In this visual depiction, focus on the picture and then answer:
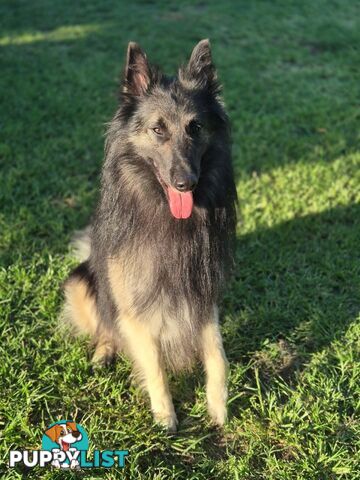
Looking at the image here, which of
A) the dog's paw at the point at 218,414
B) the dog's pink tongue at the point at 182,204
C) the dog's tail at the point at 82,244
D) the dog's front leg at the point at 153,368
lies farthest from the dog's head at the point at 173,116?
the dog's tail at the point at 82,244

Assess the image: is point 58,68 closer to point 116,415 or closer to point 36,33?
point 36,33

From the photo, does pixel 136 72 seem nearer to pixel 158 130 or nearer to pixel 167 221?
pixel 158 130

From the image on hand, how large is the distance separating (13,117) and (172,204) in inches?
172

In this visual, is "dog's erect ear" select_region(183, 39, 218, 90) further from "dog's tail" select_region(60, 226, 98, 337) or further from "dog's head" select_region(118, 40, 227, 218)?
"dog's tail" select_region(60, 226, 98, 337)

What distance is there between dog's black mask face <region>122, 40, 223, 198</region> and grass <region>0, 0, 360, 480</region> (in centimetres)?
132

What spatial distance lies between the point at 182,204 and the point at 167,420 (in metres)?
1.18

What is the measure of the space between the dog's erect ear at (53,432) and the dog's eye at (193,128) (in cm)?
169

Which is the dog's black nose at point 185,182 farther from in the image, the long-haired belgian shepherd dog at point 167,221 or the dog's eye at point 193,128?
the dog's eye at point 193,128

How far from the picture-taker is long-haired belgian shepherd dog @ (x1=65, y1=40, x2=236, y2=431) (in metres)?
2.37

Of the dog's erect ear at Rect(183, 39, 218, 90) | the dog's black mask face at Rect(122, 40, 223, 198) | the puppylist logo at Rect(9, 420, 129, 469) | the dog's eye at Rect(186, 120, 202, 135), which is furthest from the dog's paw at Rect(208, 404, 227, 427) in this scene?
the dog's erect ear at Rect(183, 39, 218, 90)

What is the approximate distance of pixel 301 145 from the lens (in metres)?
5.46

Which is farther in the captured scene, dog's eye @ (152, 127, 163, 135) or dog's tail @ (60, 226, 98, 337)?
dog's tail @ (60, 226, 98, 337)

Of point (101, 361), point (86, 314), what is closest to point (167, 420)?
point (101, 361)

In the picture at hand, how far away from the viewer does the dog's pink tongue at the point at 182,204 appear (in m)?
2.33
